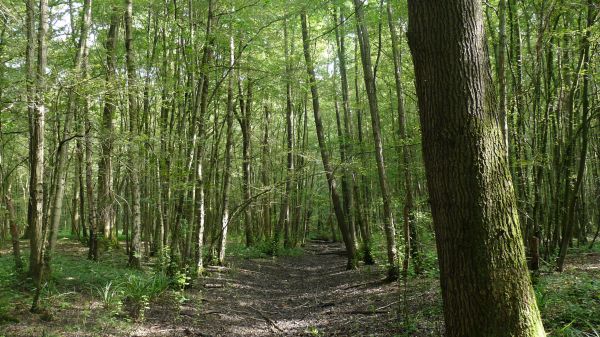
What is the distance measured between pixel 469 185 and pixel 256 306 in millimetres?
7260

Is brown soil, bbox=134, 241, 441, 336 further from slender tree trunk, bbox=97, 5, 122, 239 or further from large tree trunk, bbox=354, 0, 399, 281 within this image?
slender tree trunk, bbox=97, 5, 122, 239

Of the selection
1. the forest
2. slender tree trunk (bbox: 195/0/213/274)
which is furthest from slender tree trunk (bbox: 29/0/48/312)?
slender tree trunk (bbox: 195/0/213/274)

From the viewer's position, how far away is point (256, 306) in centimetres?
909

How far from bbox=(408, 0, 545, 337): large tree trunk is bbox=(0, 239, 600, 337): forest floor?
1.80 m

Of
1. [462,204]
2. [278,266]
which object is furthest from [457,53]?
[278,266]

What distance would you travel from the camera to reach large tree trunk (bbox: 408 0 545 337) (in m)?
2.76

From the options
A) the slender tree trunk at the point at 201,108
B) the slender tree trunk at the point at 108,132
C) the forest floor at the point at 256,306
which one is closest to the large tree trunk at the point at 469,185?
the forest floor at the point at 256,306

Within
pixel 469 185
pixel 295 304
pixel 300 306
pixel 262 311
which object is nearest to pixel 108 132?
pixel 262 311

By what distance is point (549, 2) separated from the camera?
25.6 feet

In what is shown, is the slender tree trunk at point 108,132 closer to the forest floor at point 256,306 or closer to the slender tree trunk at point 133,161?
the slender tree trunk at point 133,161

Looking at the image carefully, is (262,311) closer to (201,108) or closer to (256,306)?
(256,306)

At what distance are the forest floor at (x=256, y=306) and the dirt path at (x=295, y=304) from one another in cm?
2

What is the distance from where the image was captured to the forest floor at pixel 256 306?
5504 millimetres

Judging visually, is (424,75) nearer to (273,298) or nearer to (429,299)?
(429,299)
